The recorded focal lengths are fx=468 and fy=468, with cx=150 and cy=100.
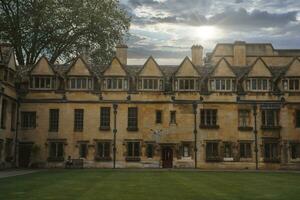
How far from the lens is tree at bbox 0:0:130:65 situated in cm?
5566

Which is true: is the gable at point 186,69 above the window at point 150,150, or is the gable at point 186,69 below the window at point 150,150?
above

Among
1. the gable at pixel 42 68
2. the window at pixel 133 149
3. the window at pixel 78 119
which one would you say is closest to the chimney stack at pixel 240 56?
the window at pixel 133 149

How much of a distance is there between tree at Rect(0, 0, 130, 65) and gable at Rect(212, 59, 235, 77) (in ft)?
56.0

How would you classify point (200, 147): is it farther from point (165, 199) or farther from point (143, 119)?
point (165, 199)

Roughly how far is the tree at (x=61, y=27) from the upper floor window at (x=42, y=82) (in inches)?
414

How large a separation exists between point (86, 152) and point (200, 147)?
1125 cm

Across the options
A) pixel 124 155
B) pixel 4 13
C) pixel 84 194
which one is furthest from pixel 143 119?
pixel 84 194

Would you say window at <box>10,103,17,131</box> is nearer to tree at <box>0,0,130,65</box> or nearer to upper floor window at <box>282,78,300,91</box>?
tree at <box>0,0,130,65</box>

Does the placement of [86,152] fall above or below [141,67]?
below

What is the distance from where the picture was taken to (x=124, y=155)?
151 feet

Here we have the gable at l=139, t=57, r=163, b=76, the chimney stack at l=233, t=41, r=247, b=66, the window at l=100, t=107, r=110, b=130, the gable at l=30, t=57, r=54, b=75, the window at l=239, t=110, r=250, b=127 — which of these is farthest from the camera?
the chimney stack at l=233, t=41, r=247, b=66

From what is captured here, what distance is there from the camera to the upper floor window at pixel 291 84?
47000 mm

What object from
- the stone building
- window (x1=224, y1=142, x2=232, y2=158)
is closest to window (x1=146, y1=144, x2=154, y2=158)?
the stone building

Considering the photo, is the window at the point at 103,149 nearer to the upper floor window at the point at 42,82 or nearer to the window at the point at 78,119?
the window at the point at 78,119
